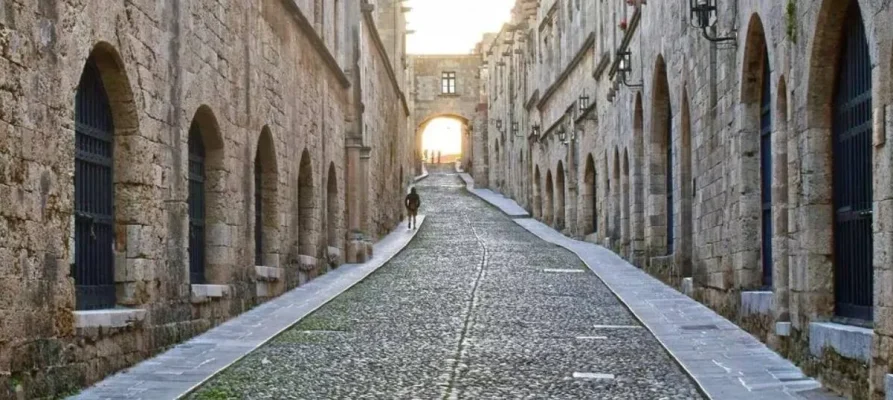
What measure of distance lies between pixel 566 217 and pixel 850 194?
24009mm

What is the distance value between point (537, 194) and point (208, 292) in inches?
1095

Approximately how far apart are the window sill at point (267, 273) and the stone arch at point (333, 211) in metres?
5.88

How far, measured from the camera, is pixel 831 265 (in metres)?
9.01

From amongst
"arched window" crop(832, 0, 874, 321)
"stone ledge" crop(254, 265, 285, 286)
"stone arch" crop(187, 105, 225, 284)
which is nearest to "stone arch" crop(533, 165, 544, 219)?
"stone ledge" crop(254, 265, 285, 286)

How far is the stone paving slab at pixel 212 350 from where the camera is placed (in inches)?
333

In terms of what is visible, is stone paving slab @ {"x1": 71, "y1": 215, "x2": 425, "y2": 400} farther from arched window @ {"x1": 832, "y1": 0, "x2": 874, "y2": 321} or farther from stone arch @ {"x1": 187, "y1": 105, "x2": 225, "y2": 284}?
arched window @ {"x1": 832, "y1": 0, "x2": 874, "y2": 321}

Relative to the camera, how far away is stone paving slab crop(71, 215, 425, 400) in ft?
27.7

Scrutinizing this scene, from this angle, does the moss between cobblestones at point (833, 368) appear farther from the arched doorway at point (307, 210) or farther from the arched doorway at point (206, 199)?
the arched doorway at point (307, 210)

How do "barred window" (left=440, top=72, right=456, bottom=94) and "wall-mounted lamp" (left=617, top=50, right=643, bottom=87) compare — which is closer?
"wall-mounted lamp" (left=617, top=50, right=643, bottom=87)

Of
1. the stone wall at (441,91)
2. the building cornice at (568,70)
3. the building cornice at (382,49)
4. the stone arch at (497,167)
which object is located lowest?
the stone arch at (497,167)

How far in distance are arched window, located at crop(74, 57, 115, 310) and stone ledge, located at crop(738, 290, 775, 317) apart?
590 centimetres

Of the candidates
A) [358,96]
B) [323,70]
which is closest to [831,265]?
[323,70]

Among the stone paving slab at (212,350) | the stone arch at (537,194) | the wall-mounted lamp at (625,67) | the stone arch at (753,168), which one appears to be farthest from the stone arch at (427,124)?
the stone arch at (753,168)

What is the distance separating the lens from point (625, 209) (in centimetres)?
2269
